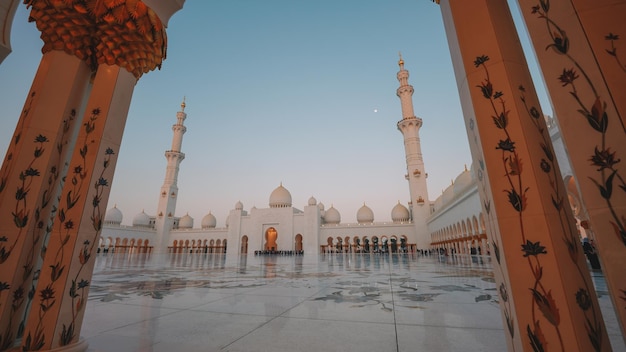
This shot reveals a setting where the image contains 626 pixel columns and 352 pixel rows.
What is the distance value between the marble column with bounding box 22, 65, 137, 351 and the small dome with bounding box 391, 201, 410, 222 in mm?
29996

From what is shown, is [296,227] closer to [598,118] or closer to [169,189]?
[169,189]

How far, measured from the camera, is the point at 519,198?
49.5 inches

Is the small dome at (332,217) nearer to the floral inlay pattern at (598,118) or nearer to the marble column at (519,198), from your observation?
the marble column at (519,198)

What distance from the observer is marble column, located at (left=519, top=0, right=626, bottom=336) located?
111 cm

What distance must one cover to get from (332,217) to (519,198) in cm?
3013

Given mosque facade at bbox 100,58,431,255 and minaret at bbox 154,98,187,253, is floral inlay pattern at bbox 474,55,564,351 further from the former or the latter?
minaret at bbox 154,98,187,253

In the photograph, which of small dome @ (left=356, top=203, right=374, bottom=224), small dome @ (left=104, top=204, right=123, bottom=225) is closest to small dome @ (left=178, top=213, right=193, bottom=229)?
small dome @ (left=104, top=204, right=123, bottom=225)

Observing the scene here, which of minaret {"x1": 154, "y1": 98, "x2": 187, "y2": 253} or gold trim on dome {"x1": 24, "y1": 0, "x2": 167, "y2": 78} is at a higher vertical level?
minaret {"x1": 154, "y1": 98, "x2": 187, "y2": 253}

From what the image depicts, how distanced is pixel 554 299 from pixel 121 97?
2.88 m

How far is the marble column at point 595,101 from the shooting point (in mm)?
1110

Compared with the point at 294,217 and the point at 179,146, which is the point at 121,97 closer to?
the point at 294,217

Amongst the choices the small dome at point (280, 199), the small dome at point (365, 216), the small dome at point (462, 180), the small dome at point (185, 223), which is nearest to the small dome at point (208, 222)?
the small dome at point (185, 223)

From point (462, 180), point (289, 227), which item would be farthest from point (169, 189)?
point (462, 180)

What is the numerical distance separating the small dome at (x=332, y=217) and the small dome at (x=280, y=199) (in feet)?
14.7
